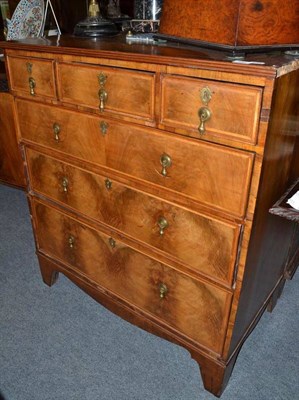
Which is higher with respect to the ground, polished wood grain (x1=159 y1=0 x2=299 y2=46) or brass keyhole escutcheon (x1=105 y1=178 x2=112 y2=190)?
polished wood grain (x1=159 y1=0 x2=299 y2=46)

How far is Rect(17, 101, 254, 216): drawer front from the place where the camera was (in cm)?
100

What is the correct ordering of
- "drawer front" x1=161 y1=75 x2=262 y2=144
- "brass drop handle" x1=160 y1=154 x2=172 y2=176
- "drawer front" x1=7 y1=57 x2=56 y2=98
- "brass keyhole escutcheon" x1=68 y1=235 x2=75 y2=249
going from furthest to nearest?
"brass keyhole escutcheon" x1=68 y1=235 x2=75 y2=249
"drawer front" x1=7 y1=57 x2=56 y2=98
"brass drop handle" x1=160 y1=154 x2=172 y2=176
"drawer front" x1=161 y1=75 x2=262 y2=144

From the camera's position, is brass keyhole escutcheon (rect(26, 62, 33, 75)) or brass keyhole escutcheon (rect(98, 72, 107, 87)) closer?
brass keyhole escutcheon (rect(98, 72, 107, 87))

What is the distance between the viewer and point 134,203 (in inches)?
51.1

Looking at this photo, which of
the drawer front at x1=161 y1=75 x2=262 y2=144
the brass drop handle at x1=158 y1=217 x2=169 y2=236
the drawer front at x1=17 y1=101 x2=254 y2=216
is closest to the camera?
the drawer front at x1=161 y1=75 x2=262 y2=144

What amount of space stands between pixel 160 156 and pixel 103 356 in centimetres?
95

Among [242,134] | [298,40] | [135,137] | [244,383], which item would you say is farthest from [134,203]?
[244,383]

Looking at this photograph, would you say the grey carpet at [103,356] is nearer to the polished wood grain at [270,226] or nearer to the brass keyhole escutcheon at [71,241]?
the polished wood grain at [270,226]

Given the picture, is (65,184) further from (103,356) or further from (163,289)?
(103,356)

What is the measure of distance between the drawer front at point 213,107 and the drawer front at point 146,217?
27 centimetres

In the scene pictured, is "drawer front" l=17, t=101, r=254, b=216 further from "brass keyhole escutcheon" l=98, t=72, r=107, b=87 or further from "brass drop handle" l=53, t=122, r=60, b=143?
"brass keyhole escutcheon" l=98, t=72, r=107, b=87

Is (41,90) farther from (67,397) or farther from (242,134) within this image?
(67,397)

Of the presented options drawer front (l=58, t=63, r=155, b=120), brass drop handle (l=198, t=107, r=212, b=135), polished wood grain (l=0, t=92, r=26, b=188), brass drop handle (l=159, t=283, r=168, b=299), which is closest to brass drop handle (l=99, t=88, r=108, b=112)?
drawer front (l=58, t=63, r=155, b=120)

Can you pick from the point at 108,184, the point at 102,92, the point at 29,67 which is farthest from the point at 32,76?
the point at 108,184
